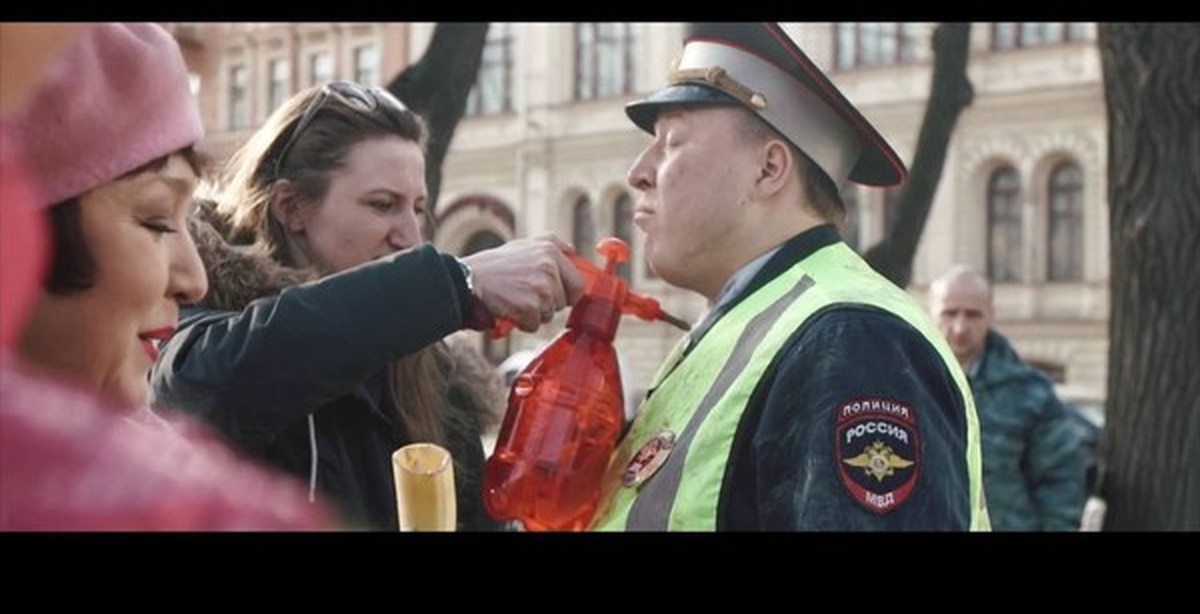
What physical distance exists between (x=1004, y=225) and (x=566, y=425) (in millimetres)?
26867

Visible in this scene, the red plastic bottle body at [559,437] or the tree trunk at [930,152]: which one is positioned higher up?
the red plastic bottle body at [559,437]

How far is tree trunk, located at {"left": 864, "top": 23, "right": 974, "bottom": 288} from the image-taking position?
275 inches

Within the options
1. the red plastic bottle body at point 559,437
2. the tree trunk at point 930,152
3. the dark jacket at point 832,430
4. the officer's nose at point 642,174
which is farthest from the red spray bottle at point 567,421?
the tree trunk at point 930,152

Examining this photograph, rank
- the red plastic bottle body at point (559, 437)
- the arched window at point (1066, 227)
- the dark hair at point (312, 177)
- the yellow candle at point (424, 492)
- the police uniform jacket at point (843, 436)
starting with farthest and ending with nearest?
the arched window at point (1066, 227) < the dark hair at point (312, 177) < the red plastic bottle body at point (559, 437) < the police uniform jacket at point (843, 436) < the yellow candle at point (424, 492)

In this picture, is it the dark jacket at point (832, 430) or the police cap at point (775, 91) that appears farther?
the police cap at point (775, 91)

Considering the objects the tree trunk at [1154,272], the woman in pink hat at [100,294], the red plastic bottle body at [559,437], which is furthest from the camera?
the tree trunk at [1154,272]

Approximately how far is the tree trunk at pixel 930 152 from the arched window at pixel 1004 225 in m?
20.6

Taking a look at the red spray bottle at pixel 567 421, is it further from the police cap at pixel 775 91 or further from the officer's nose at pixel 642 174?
the police cap at pixel 775 91

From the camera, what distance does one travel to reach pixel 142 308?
32.5 inches

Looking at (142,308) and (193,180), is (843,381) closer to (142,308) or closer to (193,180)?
(193,180)

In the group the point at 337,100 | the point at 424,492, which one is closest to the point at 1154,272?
the point at 337,100

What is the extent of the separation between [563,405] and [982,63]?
26379 millimetres

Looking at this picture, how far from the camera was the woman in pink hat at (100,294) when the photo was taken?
19.1 inches
